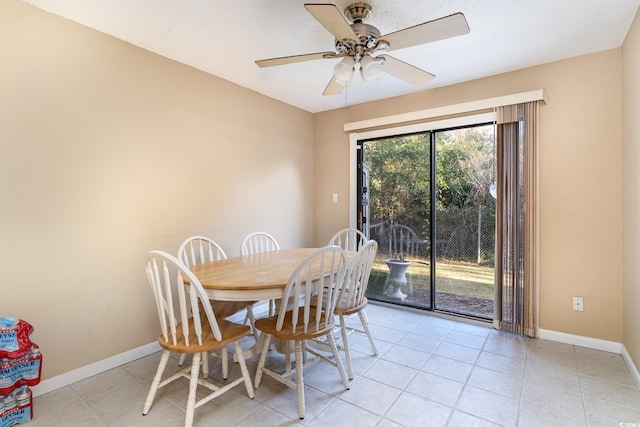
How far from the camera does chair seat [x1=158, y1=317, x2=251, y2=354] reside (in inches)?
65.8

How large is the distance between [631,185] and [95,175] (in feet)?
12.1

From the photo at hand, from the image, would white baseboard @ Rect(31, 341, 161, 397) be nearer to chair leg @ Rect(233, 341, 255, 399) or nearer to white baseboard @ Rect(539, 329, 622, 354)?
chair leg @ Rect(233, 341, 255, 399)

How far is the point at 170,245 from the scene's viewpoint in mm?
2639

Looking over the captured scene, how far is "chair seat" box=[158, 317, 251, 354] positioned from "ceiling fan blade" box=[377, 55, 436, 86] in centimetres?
187

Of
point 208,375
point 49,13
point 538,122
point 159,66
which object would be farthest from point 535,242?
point 49,13

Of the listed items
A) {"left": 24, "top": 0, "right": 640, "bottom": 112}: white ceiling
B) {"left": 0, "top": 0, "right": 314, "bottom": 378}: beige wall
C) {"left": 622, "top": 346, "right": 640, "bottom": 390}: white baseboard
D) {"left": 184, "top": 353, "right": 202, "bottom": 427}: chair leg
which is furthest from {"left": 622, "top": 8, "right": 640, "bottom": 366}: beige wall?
{"left": 0, "top": 0, "right": 314, "bottom": 378}: beige wall

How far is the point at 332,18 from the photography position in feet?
5.02

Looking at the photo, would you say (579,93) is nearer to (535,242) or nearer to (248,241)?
(535,242)

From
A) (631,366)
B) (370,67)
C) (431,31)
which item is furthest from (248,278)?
(631,366)

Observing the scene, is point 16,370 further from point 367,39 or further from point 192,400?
point 367,39

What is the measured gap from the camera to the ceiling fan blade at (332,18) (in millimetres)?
1429

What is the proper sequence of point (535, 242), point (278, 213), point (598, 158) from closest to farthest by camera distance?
1. point (598, 158)
2. point (535, 242)
3. point (278, 213)

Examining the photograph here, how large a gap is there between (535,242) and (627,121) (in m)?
1.07

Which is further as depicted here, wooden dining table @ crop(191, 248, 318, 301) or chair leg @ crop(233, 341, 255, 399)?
chair leg @ crop(233, 341, 255, 399)
